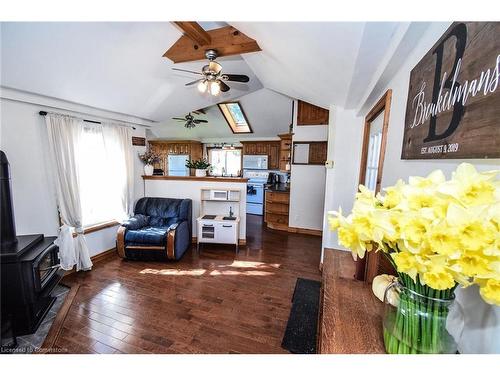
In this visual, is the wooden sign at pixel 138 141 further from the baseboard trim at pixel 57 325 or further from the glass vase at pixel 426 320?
the glass vase at pixel 426 320

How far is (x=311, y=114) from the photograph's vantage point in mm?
4410

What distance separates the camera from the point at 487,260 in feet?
1.42

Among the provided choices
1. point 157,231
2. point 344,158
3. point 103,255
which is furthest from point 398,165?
point 103,255

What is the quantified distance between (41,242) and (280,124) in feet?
17.3

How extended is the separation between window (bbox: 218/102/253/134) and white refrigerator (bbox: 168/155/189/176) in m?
2.02

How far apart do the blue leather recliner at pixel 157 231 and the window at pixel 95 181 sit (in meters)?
0.43

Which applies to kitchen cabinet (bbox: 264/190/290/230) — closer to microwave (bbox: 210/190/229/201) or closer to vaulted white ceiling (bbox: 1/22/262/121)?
microwave (bbox: 210/190/229/201)

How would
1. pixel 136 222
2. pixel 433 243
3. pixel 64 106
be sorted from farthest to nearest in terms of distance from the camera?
1. pixel 136 222
2. pixel 64 106
3. pixel 433 243

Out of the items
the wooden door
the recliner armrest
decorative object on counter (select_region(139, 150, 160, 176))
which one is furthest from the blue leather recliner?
the wooden door

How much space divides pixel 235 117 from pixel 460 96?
5.91 meters

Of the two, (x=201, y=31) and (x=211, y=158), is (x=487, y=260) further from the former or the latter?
(x=211, y=158)

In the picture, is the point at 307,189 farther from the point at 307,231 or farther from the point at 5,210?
the point at 5,210

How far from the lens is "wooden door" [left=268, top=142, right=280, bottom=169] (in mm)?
6371
